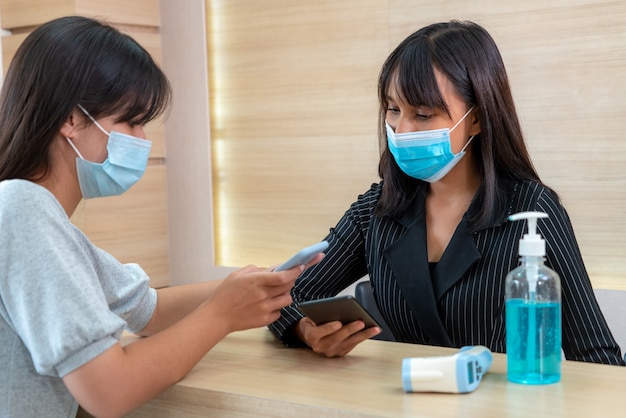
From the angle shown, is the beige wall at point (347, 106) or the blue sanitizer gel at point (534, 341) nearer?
the blue sanitizer gel at point (534, 341)

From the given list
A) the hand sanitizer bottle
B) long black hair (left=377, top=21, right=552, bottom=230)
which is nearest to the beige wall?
long black hair (left=377, top=21, right=552, bottom=230)

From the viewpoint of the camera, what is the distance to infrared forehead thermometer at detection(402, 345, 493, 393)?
1430 mm

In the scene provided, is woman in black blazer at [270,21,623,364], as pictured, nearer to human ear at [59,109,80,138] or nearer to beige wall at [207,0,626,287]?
human ear at [59,109,80,138]

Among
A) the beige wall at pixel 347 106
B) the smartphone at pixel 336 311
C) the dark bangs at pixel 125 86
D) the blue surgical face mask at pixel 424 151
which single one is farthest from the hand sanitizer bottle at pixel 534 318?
the beige wall at pixel 347 106

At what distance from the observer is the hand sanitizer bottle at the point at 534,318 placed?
1457mm

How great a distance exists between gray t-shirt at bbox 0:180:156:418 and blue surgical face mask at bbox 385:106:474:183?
859 mm

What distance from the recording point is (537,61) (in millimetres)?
3359

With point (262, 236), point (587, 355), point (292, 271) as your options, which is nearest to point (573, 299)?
point (587, 355)

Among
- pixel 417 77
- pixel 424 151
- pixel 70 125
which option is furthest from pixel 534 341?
pixel 70 125

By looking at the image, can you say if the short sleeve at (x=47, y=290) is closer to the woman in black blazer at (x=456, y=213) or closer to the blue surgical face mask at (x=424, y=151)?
the woman in black blazer at (x=456, y=213)

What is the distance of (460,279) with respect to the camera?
204 centimetres

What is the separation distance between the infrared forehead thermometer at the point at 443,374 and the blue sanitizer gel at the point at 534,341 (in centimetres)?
8

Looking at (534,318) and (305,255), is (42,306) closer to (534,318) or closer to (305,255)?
(305,255)

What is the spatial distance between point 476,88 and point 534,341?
809 millimetres
